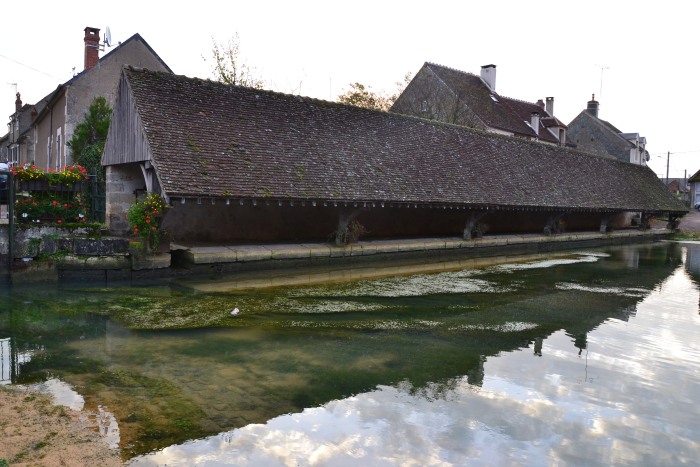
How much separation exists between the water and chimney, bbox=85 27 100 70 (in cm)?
1207

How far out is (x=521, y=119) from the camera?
27234 millimetres

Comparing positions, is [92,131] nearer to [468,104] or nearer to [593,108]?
[468,104]

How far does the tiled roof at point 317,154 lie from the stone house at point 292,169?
32 millimetres

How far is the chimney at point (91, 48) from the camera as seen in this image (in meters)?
17.1

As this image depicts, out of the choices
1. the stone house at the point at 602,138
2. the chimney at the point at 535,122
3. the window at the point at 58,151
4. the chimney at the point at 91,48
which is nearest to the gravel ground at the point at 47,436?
the window at the point at 58,151

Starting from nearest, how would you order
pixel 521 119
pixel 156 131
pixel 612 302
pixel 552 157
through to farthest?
pixel 612 302 → pixel 156 131 → pixel 552 157 → pixel 521 119

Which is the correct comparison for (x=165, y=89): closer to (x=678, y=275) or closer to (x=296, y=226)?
(x=296, y=226)

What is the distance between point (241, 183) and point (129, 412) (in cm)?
629

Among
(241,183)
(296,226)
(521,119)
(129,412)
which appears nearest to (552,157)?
(521,119)

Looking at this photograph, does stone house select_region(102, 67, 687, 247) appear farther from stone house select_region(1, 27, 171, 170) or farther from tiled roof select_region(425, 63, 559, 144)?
tiled roof select_region(425, 63, 559, 144)

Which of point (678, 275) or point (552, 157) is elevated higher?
point (552, 157)

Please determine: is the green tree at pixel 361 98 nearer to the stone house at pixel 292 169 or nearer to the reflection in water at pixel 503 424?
the stone house at pixel 292 169

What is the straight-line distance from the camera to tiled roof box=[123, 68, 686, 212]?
9.41 metres

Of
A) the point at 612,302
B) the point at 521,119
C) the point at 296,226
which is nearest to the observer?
the point at 612,302
